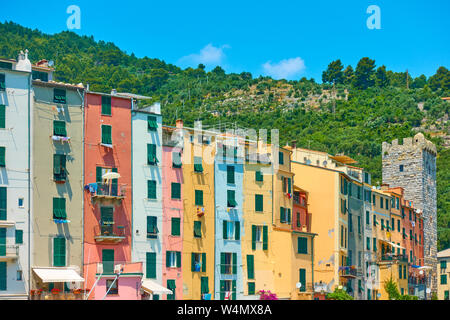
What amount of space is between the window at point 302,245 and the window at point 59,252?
79.7 feet

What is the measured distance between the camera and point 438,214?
136m

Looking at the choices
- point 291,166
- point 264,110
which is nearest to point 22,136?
point 291,166

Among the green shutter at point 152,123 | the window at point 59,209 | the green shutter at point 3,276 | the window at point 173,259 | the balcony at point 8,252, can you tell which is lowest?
the green shutter at point 3,276

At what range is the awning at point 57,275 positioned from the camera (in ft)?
182

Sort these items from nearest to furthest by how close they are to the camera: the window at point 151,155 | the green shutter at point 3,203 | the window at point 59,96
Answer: the green shutter at point 3,203 < the window at point 59,96 < the window at point 151,155

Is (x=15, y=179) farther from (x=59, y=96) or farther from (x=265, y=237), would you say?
(x=265, y=237)

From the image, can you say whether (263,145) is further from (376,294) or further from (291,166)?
(376,294)

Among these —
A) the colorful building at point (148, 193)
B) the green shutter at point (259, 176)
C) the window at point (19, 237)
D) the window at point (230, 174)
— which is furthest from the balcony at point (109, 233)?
the green shutter at point (259, 176)

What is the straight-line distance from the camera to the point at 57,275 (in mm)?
56469

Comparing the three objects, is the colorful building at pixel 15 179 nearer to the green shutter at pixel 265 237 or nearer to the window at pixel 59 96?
the window at pixel 59 96

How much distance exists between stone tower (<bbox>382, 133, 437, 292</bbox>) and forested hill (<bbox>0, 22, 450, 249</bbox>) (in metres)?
13.7

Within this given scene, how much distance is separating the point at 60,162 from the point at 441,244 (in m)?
85.4

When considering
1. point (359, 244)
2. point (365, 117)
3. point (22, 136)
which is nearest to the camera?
point (22, 136)

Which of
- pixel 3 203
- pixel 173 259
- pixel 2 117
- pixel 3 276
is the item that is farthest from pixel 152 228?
pixel 2 117
